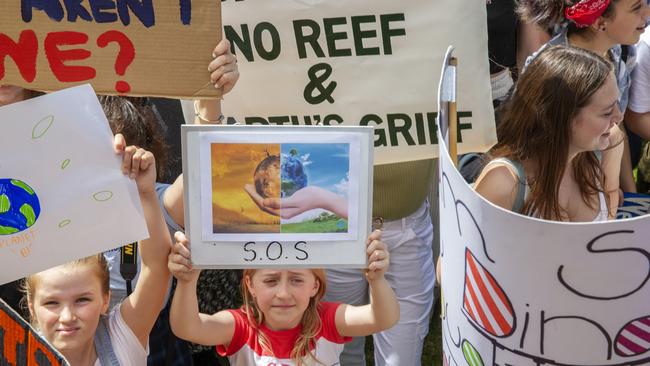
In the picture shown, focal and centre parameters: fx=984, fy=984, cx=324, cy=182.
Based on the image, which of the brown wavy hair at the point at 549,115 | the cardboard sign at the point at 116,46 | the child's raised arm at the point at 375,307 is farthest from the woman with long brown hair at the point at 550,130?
the cardboard sign at the point at 116,46

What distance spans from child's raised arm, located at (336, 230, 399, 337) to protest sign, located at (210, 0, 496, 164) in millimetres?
621

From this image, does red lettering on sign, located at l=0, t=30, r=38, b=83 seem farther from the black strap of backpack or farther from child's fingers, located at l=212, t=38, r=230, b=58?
the black strap of backpack

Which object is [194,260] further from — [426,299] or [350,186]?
[426,299]

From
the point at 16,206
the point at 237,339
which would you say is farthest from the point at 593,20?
the point at 16,206

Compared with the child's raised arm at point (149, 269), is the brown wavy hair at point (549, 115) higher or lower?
higher

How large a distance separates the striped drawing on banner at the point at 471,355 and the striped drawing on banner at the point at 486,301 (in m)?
0.07

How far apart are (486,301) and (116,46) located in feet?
3.98

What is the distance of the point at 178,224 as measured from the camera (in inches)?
119

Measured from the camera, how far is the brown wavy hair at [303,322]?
2838 mm

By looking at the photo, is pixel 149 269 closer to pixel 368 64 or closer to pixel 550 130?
pixel 368 64

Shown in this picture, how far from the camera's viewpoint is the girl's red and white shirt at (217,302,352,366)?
2852mm

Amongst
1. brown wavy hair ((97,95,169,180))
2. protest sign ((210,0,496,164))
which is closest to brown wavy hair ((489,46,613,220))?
protest sign ((210,0,496,164))

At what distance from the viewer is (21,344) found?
6.42 feet

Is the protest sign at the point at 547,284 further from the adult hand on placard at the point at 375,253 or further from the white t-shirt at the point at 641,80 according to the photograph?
the white t-shirt at the point at 641,80
